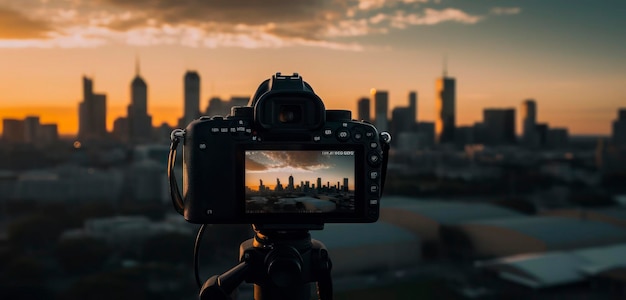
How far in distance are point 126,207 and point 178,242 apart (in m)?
3.83

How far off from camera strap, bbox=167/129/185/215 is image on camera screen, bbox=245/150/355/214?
0.16m

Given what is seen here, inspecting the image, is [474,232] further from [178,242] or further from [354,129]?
[354,129]

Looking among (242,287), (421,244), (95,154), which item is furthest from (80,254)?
(242,287)

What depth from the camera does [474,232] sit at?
14.3m

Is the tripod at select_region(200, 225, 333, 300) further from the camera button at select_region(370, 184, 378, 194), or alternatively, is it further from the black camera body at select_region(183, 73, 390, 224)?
the camera button at select_region(370, 184, 378, 194)

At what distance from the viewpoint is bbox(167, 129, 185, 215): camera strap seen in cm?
109

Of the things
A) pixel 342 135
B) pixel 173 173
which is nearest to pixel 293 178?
pixel 342 135

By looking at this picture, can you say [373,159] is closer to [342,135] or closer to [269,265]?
[342,135]

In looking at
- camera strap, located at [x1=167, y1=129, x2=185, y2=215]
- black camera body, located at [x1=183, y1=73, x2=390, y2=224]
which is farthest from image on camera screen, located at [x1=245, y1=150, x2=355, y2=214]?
camera strap, located at [x1=167, y1=129, x2=185, y2=215]

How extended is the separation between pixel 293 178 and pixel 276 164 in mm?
43

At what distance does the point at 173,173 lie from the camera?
3.59 feet

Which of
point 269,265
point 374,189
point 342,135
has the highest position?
point 342,135

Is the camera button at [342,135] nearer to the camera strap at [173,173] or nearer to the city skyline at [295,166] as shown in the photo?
the city skyline at [295,166]

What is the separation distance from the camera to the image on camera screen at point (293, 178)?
1.03m
